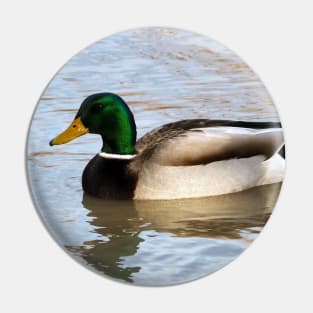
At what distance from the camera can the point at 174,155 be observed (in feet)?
23.6

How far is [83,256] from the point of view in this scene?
6.82 metres

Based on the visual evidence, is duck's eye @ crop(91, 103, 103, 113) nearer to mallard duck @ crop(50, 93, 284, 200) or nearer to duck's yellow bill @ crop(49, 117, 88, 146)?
mallard duck @ crop(50, 93, 284, 200)

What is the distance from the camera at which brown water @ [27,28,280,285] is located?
6793 millimetres

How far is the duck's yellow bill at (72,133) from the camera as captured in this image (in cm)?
693

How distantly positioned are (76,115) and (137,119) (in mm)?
364

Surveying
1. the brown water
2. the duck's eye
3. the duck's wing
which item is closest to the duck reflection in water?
the brown water

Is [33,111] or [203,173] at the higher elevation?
[33,111]

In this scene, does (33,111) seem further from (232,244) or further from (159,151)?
(232,244)

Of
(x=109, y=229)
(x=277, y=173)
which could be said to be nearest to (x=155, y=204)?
(x=109, y=229)

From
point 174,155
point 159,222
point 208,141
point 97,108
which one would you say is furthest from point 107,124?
point 159,222

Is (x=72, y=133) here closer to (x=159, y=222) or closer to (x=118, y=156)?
(x=118, y=156)

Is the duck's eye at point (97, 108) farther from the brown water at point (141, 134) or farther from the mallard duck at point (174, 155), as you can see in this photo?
the brown water at point (141, 134)

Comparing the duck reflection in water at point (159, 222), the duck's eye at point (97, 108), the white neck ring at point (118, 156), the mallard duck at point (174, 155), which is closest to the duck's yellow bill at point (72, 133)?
the mallard duck at point (174, 155)

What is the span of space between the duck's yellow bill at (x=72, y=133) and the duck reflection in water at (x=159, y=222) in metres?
0.37
